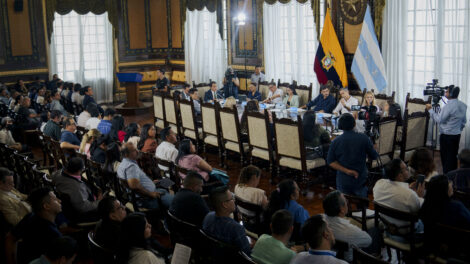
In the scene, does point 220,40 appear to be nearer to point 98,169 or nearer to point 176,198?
point 98,169

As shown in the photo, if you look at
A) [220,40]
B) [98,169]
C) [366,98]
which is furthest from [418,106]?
[220,40]

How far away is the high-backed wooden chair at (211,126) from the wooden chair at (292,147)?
1463 millimetres

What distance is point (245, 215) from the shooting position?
169 inches

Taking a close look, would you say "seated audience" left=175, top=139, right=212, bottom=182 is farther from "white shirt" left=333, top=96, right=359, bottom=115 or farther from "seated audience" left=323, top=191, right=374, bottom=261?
"white shirt" left=333, top=96, right=359, bottom=115

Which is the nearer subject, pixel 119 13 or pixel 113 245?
pixel 113 245

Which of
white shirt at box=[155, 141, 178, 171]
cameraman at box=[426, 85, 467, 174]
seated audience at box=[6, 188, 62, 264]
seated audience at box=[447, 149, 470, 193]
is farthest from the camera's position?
cameraman at box=[426, 85, 467, 174]

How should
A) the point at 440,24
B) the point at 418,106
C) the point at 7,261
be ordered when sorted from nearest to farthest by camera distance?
the point at 7,261
the point at 418,106
the point at 440,24

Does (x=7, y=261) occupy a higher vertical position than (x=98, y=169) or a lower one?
lower

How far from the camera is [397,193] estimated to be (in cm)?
409

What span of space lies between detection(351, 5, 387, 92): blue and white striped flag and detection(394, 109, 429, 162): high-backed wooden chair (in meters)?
2.26

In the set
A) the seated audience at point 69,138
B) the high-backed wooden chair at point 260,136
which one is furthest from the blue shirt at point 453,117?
the seated audience at point 69,138

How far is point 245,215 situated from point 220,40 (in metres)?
10.3

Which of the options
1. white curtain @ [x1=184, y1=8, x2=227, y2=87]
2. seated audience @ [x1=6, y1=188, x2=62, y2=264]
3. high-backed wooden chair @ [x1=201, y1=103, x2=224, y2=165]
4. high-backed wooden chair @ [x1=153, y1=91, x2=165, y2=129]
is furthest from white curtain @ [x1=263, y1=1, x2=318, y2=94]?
seated audience @ [x1=6, y1=188, x2=62, y2=264]

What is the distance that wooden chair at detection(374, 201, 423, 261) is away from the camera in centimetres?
378
